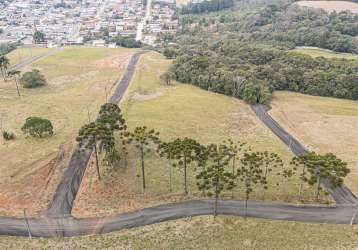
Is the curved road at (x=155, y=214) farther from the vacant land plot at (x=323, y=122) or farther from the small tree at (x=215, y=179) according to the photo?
the vacant land plot at (x=323, y=122)

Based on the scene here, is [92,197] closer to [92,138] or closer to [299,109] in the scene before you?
[92,138]

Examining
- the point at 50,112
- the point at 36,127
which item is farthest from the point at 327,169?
the point at 50,112

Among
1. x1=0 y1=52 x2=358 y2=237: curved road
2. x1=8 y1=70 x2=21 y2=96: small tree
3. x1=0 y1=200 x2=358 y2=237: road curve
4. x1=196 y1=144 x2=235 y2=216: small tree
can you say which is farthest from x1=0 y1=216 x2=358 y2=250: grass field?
x1=8 y1=70 x2=21 y2=96: small tree

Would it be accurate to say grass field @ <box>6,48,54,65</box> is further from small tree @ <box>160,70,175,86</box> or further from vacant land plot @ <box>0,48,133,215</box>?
small tree @ <box>160,70,175,86</box>

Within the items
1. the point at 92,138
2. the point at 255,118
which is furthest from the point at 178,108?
the point at 92,138

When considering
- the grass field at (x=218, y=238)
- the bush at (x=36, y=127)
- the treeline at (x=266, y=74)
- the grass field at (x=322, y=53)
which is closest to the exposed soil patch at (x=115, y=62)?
the treeline at (x=266, y=74)

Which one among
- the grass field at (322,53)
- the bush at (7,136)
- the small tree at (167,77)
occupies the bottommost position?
the bush at (7,136)
